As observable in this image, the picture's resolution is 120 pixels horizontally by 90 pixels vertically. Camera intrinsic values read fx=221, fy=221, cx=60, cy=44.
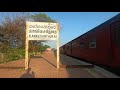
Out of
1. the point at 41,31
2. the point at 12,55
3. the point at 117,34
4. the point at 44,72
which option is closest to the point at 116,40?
the point at 117,34

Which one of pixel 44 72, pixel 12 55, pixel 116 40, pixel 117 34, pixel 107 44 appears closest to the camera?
pixel 117 34

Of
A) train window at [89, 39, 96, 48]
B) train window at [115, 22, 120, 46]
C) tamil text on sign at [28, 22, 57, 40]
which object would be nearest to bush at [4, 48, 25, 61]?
tamil text on sign at [28, 22, 57, 40]

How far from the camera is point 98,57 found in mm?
13031

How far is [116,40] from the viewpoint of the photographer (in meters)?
9.80

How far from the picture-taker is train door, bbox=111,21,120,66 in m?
9.55

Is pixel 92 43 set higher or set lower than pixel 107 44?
higher

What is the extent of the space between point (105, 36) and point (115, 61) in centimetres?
189

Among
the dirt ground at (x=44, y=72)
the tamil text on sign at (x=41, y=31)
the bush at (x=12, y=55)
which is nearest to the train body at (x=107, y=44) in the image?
the dirt ground at (x=44, y=72)

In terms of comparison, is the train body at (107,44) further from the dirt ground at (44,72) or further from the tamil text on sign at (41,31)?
the tamil text on sign at (41,31)

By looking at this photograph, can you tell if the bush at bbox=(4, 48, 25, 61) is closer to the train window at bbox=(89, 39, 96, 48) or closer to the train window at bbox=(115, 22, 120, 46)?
the train window at bbox=(89, 39, 96, 48)

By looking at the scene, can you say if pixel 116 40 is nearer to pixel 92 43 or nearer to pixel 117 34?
pixel 117 34

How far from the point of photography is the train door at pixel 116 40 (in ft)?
31.3

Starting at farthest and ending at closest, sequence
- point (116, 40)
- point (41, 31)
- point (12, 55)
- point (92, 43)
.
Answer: point (12, 55) < point (92, 43) < point (41, 31) < point (116, 40)
